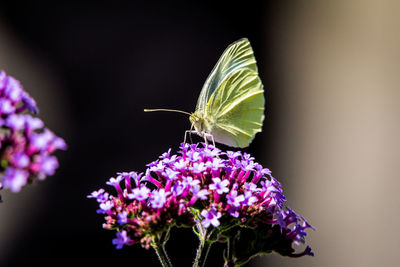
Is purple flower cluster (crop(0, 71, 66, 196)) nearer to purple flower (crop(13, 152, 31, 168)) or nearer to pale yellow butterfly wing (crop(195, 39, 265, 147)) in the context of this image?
purple flower (crop(13, 152, 31, 168))

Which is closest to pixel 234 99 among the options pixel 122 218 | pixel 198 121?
pixel 198 121

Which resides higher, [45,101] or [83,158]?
[45,101]

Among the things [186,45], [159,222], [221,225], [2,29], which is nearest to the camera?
[159,222]

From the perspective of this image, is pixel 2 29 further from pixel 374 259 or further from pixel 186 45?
pixel 374 259

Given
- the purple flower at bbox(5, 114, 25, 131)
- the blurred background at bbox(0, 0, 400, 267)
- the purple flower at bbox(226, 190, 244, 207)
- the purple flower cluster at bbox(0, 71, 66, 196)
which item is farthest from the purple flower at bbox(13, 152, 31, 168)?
the blurred background at bbox(0, 0, 400, 267)

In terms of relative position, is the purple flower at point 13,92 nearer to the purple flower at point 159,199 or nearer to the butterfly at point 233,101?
the purple flower at point 159,199

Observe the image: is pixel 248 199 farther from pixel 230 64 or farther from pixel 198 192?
pixel 230 64

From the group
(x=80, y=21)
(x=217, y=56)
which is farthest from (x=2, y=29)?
(x=217, y=56)
